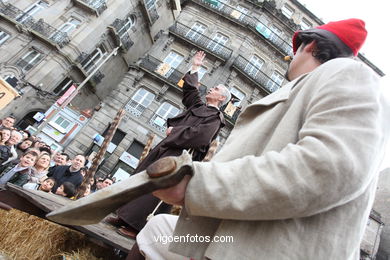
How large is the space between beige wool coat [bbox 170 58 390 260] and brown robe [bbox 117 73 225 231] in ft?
5.51

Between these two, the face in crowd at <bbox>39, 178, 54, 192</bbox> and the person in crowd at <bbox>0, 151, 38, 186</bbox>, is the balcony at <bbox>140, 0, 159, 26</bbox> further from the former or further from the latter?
the face in crowd at <bbox>39, 178, 54, 192</bbox>

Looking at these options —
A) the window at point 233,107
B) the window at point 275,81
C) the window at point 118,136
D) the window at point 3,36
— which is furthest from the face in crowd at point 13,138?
the window at point 275,81

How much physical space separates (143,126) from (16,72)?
373 inches

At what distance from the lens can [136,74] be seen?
694 inches

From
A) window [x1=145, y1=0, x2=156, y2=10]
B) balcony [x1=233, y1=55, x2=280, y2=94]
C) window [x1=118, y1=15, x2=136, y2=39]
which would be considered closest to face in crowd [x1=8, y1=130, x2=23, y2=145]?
balcony [x1=233, y1=55, x2=280, y2=94]

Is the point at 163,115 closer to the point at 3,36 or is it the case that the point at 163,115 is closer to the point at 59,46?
the point at 59,46

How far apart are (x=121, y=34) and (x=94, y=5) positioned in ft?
9.66

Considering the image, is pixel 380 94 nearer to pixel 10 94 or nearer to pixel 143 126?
pixel 10 94

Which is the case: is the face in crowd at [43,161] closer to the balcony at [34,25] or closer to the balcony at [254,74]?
the balcony at [34,25]

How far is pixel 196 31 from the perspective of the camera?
19.7m

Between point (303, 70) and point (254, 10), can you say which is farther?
point (254, 10)

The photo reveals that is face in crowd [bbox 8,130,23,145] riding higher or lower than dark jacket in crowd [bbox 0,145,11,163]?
higher

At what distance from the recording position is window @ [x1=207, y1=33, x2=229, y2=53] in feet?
63.1

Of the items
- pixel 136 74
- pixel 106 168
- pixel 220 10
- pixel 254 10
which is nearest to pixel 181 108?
pixel 136 74
